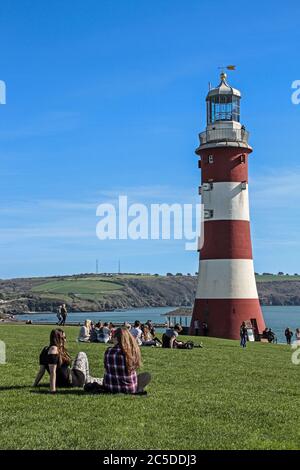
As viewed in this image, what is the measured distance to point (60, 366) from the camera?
12594mm

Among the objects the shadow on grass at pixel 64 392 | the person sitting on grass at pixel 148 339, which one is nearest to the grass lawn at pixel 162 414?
the shadow on grass at pixel 64 392

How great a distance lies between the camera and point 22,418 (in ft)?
32.4

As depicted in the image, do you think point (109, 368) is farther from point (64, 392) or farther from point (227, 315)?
point (227, 315)

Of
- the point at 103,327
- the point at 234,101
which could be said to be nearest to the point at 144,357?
the point at 103,327

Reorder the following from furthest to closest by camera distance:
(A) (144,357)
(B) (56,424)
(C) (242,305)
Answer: (C) (242,305) → (A) (144,357) → (B) (56,424)

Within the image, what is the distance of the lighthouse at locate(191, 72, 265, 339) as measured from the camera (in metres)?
36.8

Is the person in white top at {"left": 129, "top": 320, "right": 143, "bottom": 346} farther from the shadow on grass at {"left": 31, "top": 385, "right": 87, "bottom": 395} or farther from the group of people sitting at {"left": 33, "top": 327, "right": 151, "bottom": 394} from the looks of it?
the shadow on grass at {"left": 31, "top": 385, "right": 87, "bottom": 395}

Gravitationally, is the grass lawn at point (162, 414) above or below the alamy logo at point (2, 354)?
below

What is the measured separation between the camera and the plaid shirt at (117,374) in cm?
1168

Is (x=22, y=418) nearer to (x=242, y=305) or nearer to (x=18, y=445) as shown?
(x=18, y=445)

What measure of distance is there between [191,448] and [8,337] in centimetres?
1741

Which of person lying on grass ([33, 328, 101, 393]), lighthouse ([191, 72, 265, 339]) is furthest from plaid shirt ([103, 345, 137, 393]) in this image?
lighthouse ([191, 72, 265, 339])

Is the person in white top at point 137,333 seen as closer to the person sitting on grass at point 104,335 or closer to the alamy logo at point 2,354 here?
the person sitting on grass at point 104,335

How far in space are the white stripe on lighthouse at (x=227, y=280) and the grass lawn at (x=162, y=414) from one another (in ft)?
66.1
